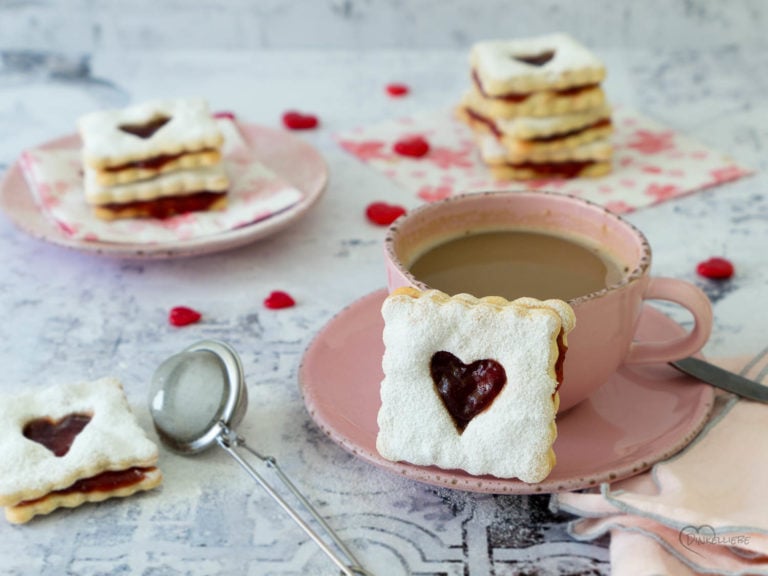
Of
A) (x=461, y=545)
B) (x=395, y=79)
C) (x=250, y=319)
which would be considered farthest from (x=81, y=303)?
(x=395, y=79)

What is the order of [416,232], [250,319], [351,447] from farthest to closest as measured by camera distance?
[250,319] < [416,232] < [351,447]

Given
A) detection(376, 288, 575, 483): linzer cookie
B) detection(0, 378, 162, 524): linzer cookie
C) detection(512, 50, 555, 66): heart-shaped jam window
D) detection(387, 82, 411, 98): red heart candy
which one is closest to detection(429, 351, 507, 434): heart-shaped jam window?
detection(376, 288, 575, 483): linzer cookie

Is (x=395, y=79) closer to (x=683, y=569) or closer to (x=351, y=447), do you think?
(x=351, y=447)

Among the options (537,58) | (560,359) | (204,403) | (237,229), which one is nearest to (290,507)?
(204,403)

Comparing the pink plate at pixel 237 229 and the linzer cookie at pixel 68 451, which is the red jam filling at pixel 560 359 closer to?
the linzer cookie at pixel 68 451

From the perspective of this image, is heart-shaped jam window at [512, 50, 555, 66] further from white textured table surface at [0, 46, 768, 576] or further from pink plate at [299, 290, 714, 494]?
pink plate at [299, 290, 714, 494]

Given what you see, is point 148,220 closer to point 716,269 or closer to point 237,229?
point 237,229
